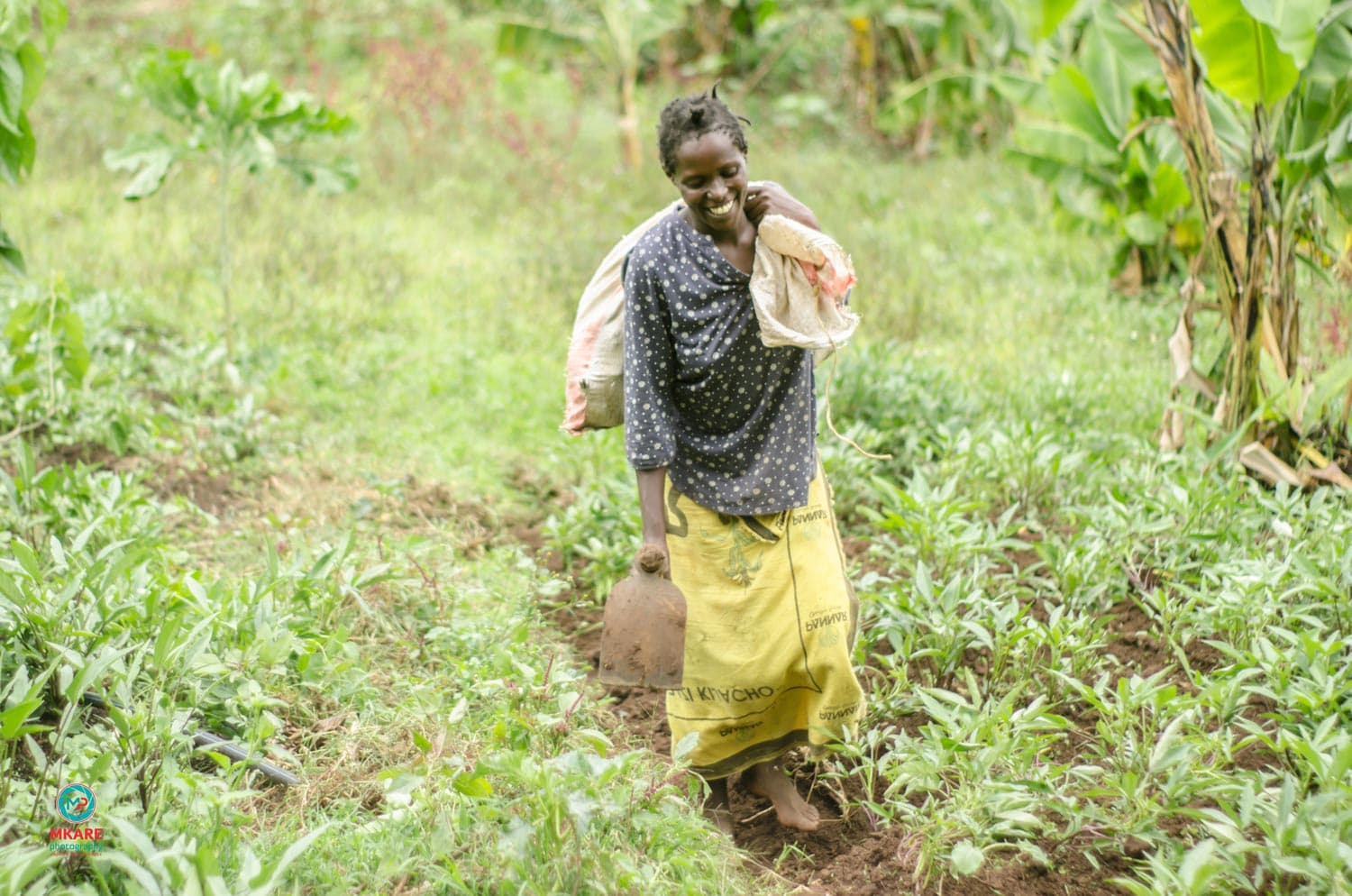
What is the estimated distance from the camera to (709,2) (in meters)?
11.5

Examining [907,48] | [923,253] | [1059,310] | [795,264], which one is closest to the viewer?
[795,264]

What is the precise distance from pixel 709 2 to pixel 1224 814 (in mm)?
10403

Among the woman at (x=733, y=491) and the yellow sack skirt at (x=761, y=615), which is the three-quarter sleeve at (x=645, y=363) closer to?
the woman at (x=733, y=491)

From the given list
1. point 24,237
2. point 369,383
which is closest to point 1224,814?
point 369,383

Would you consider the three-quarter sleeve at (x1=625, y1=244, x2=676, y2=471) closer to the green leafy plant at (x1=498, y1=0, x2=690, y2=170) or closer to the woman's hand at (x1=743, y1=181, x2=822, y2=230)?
the woman's hand at (x1=743, y1=181, x2=822, y2=230)

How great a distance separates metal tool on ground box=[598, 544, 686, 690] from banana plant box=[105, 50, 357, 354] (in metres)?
3.60

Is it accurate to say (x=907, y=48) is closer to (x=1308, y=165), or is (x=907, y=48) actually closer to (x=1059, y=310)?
(x=1059, y=310)

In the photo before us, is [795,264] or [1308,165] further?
[1308,165]

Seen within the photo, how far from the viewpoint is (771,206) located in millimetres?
2582

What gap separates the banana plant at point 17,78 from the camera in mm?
3496

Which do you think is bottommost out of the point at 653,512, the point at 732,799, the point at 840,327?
the point at 732,799

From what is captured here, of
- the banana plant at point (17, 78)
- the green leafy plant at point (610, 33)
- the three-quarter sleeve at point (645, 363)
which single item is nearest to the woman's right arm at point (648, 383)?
the three-quarter sleeve at point (645, 363)

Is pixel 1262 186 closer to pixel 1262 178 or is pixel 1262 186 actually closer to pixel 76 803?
pixel 1262 178

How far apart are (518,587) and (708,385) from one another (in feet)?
5.07
